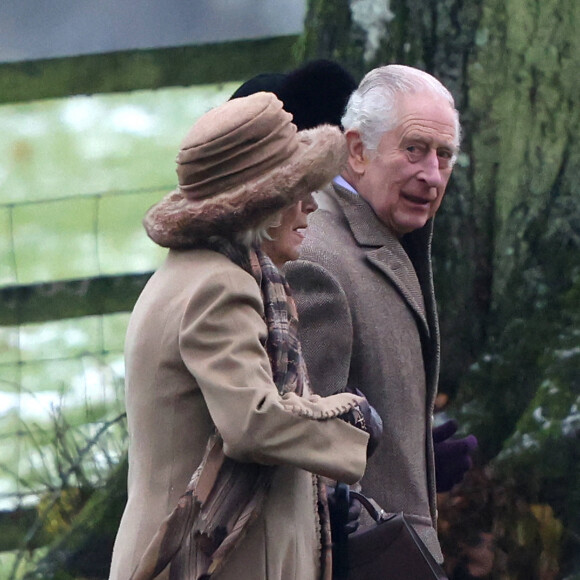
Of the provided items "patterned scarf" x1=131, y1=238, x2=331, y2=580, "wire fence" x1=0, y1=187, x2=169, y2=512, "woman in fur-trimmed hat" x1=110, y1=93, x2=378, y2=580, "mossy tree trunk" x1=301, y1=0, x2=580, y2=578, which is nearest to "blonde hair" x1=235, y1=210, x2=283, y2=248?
"woman in fur-trimmed hat" x1=110, y1=93, x2=378, y2=580

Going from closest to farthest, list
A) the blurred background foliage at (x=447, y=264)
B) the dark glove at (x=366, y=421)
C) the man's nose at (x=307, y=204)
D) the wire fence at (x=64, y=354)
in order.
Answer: the dark glove at (x=366, y=421) < the man's nose at (x=307, y=204) < the blurred background foliage at (x=447, y=264) < the wire fence at (x=64, y=354)

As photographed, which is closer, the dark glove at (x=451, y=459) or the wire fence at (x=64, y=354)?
the dark glove at (x=451, y=459)

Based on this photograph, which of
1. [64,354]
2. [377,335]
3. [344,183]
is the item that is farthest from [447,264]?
[377,335]

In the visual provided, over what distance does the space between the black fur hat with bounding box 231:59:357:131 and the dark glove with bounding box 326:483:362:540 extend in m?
1.24

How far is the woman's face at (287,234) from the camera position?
2.95 m

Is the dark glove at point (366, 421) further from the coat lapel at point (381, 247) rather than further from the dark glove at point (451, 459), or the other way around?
the dark glove at point (451, 459)

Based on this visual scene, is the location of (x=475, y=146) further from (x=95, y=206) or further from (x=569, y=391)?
(x=95, y=206)

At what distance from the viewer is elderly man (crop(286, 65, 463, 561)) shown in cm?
354

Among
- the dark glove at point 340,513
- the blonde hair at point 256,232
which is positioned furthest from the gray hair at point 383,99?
the dark glove at point 340,513

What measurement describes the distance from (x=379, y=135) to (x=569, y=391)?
2357 mm

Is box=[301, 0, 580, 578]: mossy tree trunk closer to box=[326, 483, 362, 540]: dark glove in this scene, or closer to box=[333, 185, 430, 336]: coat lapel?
box=[333, 185, 430, 336]: coat lapel

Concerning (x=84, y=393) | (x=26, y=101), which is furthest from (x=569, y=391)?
(x=26, y=101)

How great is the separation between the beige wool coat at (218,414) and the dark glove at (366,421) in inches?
0.9

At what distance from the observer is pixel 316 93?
4.08 meters
